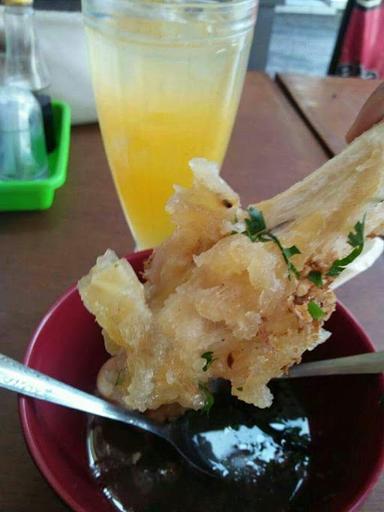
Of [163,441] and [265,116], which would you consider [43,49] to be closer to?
[265,116]

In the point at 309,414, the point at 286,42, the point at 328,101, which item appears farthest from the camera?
the point at 286,42

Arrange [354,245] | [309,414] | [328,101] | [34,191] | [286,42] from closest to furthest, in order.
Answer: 1. [354,245]
2. [309,414]
3. [34,191]
4. [328,101]
5. [286,42]

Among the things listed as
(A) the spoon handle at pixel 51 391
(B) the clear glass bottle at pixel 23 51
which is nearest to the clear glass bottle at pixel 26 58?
(B) the clear glass bottle at pixel 23 51

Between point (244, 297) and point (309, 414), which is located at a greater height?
point (244, 297)

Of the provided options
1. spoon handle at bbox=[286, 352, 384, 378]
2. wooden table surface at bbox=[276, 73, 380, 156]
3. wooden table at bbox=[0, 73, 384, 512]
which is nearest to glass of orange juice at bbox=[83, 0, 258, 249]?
wooden table at bbox=[0, 73, 384, 512]

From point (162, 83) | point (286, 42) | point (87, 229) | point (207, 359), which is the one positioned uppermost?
point (162, 83)

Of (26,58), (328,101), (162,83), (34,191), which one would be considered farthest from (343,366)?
(328,101)

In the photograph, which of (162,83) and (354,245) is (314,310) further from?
(162,83)
